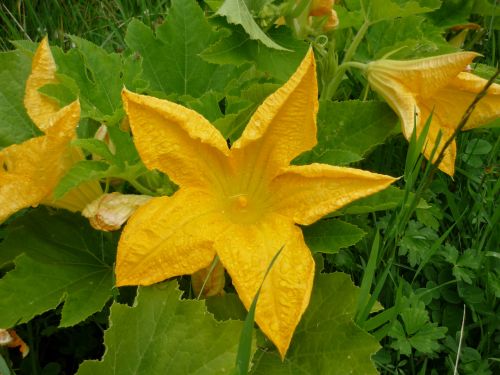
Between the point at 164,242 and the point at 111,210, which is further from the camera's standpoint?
the point at 111,210

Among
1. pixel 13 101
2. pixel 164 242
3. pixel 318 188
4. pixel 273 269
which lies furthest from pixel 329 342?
pixel 13 101

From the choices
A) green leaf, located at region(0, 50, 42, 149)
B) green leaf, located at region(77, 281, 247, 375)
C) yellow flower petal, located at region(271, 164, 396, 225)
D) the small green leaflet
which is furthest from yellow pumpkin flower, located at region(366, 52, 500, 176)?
green leaf, located at region(0, 50, 42, 149)

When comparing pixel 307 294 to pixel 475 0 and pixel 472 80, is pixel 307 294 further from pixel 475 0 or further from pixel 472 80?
pixel 475 0

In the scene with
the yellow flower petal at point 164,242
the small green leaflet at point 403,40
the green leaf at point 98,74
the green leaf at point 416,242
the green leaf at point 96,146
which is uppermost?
the green leaf at point 98,74

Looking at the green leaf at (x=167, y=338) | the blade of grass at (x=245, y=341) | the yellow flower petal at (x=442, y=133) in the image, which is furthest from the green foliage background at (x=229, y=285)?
the blade of grass at (x=245, y=341)

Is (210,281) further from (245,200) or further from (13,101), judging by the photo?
(13,101)

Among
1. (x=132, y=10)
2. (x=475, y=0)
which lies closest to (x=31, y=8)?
(x=132, y=10)

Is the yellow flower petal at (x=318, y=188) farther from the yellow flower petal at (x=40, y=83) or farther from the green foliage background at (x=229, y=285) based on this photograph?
the yellow flower petal at (x=40, y=83)
